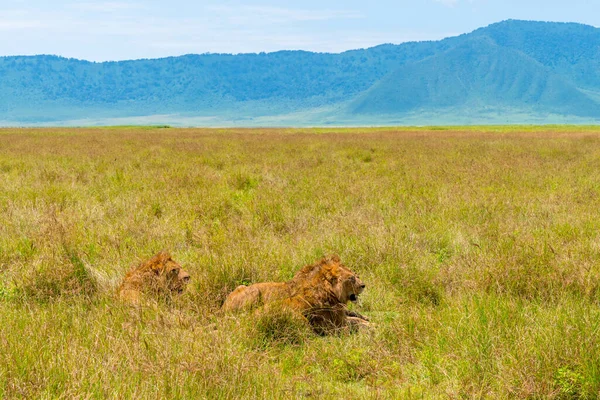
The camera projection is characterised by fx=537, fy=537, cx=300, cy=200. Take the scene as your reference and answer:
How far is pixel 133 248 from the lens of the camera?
6551 mm

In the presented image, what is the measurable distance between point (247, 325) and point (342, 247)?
103 inches

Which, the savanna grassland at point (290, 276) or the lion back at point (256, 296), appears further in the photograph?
the lion back at point (256, 296)

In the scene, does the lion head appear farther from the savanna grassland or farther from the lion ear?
the lion ear

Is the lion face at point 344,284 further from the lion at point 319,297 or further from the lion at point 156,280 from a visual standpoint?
the lion at point 156,280

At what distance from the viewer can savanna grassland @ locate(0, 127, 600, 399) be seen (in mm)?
3162

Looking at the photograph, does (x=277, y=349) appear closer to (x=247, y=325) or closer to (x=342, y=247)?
(x=247, y=325)

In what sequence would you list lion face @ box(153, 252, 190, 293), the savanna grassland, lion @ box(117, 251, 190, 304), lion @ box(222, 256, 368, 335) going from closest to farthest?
the savanna grassland
lion @ box(222, 256, 368, 335)
lion @ box(117, 251, 190, 304)
lion face @ box(153, 252, 190, 293)

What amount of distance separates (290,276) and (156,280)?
1451 millimetres

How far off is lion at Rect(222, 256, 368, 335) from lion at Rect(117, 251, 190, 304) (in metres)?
0.65

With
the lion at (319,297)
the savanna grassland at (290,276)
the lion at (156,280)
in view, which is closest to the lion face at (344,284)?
the lion at (319,297)

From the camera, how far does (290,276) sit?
5.54m

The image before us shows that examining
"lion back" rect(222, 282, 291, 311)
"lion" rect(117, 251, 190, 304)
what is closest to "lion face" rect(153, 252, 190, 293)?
"lion" rect(117, 251, 190, 304)

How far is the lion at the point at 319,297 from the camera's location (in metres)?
4.16

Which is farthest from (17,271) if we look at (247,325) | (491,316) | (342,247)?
(491,316)
